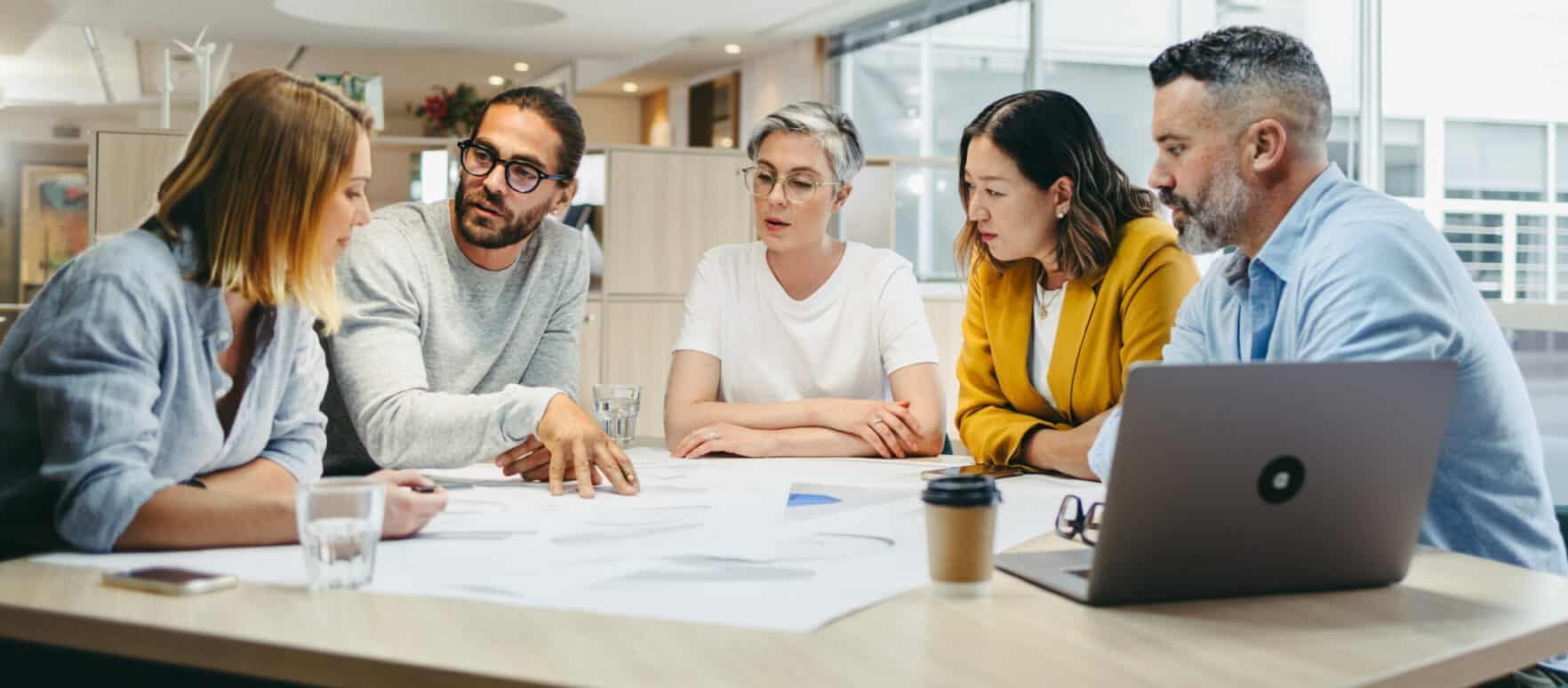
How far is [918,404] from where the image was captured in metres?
2.49

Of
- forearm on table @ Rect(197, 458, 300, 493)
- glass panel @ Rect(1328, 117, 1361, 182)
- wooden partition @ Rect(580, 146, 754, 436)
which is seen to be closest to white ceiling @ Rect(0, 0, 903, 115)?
wooden partition @ Rect(580, 146, 754, 436)

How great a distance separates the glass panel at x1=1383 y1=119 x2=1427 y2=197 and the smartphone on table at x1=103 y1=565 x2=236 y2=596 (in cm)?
487

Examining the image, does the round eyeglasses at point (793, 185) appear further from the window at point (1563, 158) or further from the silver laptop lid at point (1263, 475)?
the window at point (1563, 158)

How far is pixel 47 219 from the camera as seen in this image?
11.6 m

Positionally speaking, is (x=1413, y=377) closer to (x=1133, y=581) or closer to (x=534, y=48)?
(x=1133, y=581)

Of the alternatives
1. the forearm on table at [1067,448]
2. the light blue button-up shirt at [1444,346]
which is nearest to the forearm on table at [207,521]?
the light blue button-up shirt at [1444,346]

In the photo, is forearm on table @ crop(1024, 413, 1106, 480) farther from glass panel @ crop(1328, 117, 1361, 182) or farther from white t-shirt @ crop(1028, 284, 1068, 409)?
glass panel @ crop(1328, 117, 1361, 182)

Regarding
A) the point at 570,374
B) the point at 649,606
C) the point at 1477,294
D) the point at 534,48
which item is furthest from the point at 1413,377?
the point at 534,48

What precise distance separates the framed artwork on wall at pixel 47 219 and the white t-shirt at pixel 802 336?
1057cm

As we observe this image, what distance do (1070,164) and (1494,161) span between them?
3.25 metres

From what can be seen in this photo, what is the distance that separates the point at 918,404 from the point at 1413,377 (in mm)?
1357

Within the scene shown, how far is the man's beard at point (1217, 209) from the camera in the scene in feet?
5.89

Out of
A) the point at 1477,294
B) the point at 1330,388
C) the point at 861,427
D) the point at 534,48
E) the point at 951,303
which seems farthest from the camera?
the point at 534,48

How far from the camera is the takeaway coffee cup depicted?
1.19 meters
